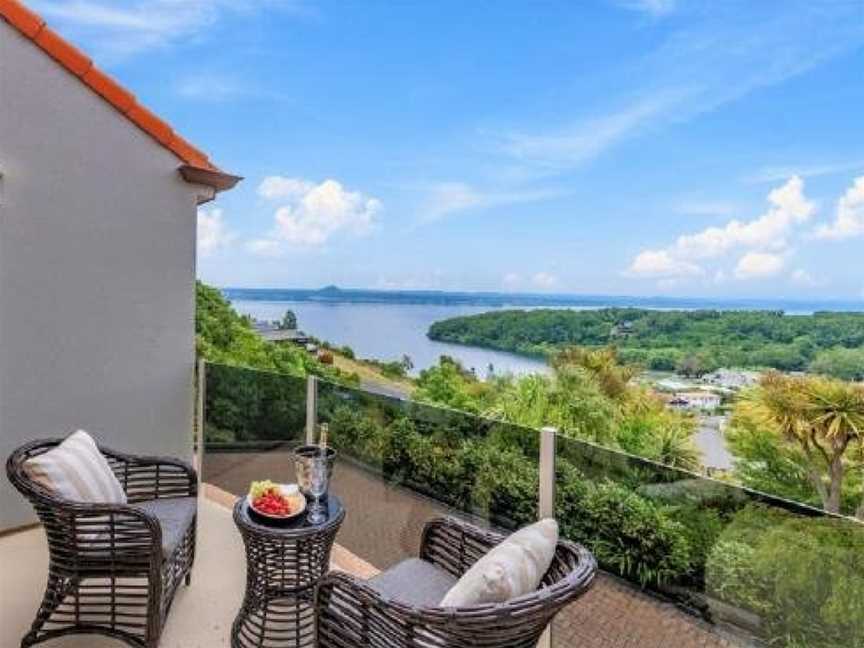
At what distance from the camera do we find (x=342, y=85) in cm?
1481

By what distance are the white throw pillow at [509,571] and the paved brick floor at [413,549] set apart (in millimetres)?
687

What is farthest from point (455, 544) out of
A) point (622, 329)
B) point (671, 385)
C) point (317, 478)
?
point (622, 329)

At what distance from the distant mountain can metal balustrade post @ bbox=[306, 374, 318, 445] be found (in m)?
7.05

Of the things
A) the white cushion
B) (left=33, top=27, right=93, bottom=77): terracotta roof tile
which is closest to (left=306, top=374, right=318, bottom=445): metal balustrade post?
the white cushion

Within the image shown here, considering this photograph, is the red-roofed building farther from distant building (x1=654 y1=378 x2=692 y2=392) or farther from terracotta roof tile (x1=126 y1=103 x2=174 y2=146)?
distant building (x1=654 y1=378 x2=692 y2=392)

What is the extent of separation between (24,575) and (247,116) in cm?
1197

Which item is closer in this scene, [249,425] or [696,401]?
[249,425]

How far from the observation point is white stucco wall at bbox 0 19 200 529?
399cm

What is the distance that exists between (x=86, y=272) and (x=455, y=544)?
3.27 metres

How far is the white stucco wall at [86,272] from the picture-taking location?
399 centimetres

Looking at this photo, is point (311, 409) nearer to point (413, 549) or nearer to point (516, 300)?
point (413, 549)

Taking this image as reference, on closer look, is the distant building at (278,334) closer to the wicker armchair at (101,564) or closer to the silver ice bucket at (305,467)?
the silver ice bucket at (305,467)

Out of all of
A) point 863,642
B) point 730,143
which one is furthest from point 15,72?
point 730,143

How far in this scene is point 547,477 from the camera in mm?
2920
